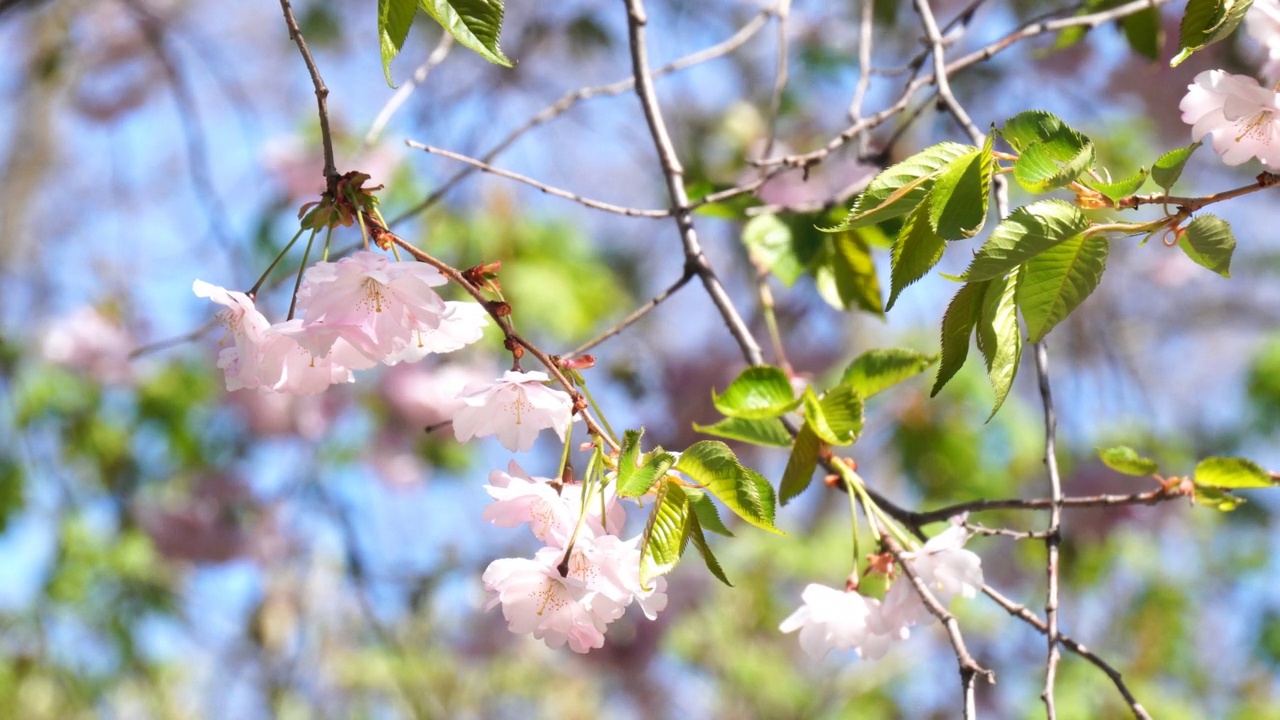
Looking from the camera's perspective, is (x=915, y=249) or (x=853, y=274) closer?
(x=915, y=249)

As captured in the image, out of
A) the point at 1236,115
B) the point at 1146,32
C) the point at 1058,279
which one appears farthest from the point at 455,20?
the point at 1146,32

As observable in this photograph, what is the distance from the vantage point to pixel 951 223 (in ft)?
1.86

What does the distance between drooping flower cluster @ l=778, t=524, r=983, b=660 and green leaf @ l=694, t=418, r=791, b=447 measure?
11 cm

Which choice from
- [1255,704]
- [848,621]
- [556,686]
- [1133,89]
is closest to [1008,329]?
[848,621]

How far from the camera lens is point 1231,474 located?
2.64 ft

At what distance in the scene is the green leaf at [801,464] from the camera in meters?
0.72

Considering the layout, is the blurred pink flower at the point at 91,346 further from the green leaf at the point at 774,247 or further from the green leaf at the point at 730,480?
the green leaf at the point at 730,480

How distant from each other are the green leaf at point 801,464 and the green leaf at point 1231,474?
318 mm

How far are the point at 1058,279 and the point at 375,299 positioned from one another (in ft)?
1.37

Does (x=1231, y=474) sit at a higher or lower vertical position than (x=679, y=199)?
lower

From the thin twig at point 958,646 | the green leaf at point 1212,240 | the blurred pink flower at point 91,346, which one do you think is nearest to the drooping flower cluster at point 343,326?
the thin twig at point 958,646

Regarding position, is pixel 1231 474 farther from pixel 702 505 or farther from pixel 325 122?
pixel 325 122

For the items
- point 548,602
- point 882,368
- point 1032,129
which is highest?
point 1032,129

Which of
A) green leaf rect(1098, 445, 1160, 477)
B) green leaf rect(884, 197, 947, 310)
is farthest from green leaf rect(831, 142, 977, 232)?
green leaf rect(1098, 445, 1160, 477)
